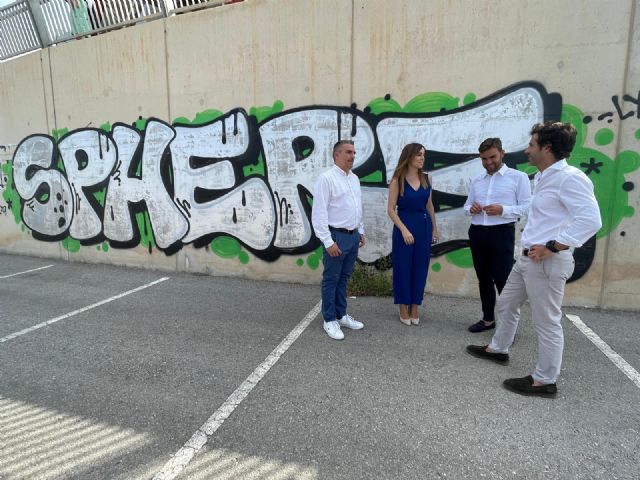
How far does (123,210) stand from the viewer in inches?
270

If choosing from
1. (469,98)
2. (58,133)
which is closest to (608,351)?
(469,98)

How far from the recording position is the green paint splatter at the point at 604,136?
14.0 ft

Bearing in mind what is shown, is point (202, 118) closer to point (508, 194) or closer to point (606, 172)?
point (508, 194)

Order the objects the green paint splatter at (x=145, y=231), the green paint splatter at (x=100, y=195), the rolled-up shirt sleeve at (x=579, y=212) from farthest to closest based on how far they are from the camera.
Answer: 1. the green paint splatter at (x=100, y=195)
2. the green paint splatter at (x=145, y=231)
3. the rolled-up shirt sleeve at (x=579, y=212)

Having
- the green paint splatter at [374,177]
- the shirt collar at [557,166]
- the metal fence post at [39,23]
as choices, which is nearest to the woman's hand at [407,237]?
the shirt collar at [557,166]

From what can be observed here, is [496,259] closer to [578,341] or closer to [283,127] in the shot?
[578,341]

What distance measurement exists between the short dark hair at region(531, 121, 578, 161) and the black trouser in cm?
113

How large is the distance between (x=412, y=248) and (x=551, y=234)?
4.62 ft

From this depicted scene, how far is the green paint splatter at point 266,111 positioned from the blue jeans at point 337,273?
2565mm

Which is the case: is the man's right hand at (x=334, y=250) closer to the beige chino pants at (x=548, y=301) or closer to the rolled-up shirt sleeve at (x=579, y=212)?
the beige chino pants at (x=548, y=301)

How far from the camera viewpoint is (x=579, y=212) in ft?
8.05

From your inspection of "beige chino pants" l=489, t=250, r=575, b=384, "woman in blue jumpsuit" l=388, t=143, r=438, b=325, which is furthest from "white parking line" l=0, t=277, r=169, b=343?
"beige chino pants" l=489, t=250, r=575, b=384

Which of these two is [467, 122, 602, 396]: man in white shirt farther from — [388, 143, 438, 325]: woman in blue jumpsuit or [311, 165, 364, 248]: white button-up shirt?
[311, 165, 364, 248]: white button-up shirt

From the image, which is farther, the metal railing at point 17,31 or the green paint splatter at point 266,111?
the metal railing at point 17,31
